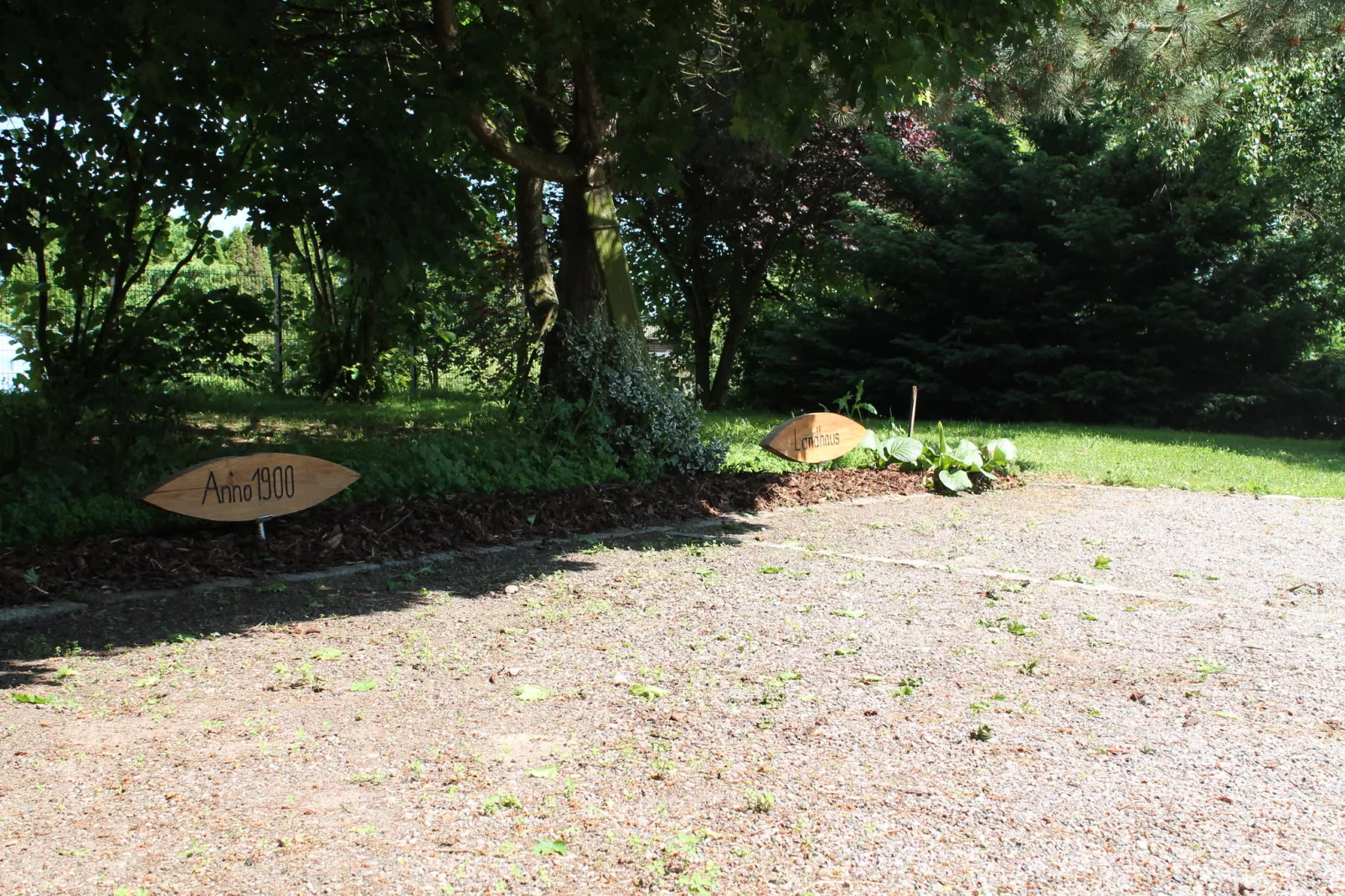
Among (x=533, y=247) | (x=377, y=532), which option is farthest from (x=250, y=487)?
(x=533, y=247)

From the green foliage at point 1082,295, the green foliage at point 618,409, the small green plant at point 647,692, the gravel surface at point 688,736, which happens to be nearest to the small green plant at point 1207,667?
the gravel surface at point 688,736

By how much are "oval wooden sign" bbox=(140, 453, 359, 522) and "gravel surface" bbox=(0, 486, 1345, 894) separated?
72cm

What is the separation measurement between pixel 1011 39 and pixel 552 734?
554 cm

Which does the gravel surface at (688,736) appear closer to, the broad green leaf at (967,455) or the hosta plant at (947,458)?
the hosta plant at (947,458)

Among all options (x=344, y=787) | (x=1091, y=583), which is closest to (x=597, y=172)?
(x=1091, y=583)

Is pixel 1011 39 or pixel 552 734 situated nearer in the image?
pixel 552 734

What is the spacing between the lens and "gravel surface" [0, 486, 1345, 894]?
9.04 ft

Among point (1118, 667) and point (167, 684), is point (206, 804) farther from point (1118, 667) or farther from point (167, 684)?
point (1118, 667)

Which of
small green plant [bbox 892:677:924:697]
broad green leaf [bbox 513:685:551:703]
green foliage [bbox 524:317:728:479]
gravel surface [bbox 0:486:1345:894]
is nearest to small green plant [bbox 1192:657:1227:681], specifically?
gravel surface [bbox 0:486:1345:894]

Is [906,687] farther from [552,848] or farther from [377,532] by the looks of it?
[377,532]

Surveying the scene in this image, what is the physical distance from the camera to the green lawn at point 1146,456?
1027cm

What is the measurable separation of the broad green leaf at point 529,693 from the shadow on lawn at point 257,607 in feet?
4.38

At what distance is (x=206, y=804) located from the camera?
3037 millimetres

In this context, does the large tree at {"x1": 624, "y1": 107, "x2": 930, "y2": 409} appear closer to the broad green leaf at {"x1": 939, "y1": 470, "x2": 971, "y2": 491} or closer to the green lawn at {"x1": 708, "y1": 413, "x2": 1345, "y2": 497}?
the green lawn at {"x1": 708, "y1": 413, "x2": 1345, "y2": 497}
